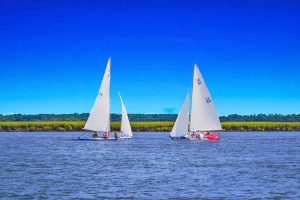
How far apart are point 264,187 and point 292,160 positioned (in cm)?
2055

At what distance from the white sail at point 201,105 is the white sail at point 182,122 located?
4.97 ft

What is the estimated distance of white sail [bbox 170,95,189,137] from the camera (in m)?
86.6

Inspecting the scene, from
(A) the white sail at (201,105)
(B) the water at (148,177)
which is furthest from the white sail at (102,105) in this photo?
(B) the water at (148,177)

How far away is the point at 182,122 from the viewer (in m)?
87.6

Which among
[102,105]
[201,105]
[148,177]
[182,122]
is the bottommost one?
[148,177]

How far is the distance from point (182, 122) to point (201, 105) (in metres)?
4.32

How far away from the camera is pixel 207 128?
86.7 metres

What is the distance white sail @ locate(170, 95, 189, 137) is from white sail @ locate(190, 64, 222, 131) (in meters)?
1.51

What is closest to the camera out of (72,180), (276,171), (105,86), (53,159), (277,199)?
(277,199)

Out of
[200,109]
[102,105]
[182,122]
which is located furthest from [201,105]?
[102,105]

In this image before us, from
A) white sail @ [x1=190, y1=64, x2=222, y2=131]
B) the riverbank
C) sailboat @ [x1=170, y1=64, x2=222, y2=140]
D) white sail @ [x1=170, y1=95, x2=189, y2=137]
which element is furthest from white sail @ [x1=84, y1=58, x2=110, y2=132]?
the riverbank

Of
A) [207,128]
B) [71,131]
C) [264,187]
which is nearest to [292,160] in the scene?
[264,187]

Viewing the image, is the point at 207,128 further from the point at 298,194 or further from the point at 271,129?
the point at 271,129

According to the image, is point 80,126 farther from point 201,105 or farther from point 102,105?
point 201,105
